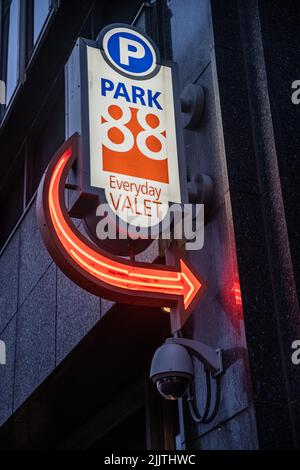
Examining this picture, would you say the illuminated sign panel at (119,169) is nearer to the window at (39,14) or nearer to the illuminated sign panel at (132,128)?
the illuminated sign panel at (132,128)

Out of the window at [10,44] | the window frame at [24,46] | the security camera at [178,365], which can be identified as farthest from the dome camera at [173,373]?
the window at [10,44]

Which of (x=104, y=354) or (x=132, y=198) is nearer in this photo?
(x=132, y=198)

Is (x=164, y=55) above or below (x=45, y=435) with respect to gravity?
above

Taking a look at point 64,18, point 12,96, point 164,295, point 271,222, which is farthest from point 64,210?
point 12,96

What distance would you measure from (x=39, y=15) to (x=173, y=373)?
26.8 ft

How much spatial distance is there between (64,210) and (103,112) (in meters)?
1.14

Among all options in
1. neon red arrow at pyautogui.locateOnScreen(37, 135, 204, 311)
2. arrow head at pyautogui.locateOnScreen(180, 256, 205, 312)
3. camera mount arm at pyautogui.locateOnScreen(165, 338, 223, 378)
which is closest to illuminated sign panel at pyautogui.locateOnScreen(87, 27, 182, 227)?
neon red arrow at pyautogui.locateOnScreen(37, 135, 204, 311)

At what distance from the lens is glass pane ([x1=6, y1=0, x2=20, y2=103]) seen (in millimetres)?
13727

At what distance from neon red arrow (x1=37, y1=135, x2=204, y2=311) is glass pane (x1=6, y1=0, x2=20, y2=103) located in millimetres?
6848

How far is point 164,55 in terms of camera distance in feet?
30.0

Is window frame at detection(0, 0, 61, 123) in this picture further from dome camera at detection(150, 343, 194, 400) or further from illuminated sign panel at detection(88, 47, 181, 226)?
dome camera at detection(150, 343, 194, 400)

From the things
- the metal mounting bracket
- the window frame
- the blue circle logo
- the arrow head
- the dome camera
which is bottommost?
the dome camera
